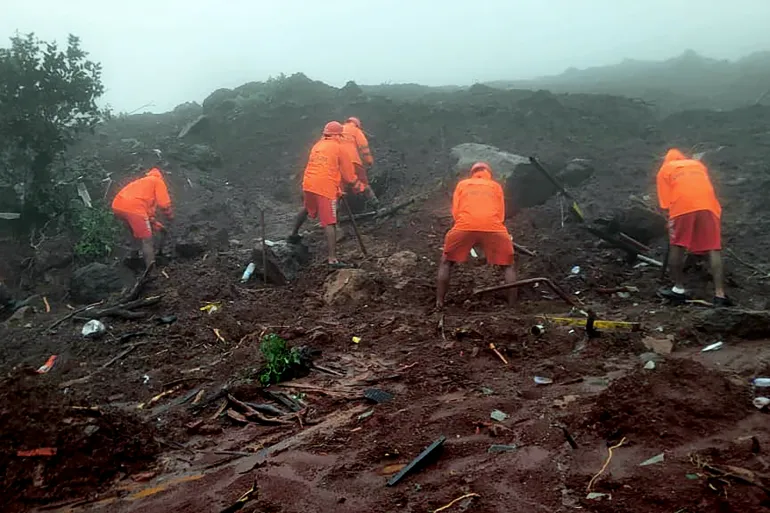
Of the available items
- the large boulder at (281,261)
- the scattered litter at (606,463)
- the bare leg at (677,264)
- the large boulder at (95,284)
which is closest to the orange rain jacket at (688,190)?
the bare leg at (677,264)

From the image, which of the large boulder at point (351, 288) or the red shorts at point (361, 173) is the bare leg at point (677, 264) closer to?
the large boulder at point (351, 288)

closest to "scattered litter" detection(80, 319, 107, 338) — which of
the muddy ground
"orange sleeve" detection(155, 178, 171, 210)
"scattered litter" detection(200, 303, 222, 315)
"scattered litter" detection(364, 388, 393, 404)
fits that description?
the muddy ground

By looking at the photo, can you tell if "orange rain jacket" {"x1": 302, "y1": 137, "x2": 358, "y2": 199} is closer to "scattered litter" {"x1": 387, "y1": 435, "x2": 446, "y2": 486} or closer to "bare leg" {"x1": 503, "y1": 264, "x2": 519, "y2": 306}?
"bare leg" {"x1": 503, "y1": 264, "x2": 519, "y2": 306}

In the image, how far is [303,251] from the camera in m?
8.59

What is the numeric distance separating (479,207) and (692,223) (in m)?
2.07

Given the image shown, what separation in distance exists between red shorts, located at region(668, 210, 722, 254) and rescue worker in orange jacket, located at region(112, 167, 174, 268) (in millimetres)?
6240

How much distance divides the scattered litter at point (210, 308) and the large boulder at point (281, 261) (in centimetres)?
103

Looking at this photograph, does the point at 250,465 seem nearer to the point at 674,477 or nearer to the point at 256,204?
the point at 674,477

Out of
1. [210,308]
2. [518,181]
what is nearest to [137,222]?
[210,308]

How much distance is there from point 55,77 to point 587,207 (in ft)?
29.3

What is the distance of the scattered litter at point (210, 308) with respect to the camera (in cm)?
670

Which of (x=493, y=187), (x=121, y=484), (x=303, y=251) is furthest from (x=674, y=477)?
(x=303, y=251)

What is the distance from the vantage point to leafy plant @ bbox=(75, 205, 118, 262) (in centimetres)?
945

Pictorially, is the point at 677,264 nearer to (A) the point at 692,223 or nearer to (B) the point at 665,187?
(A) the point at 692,223
